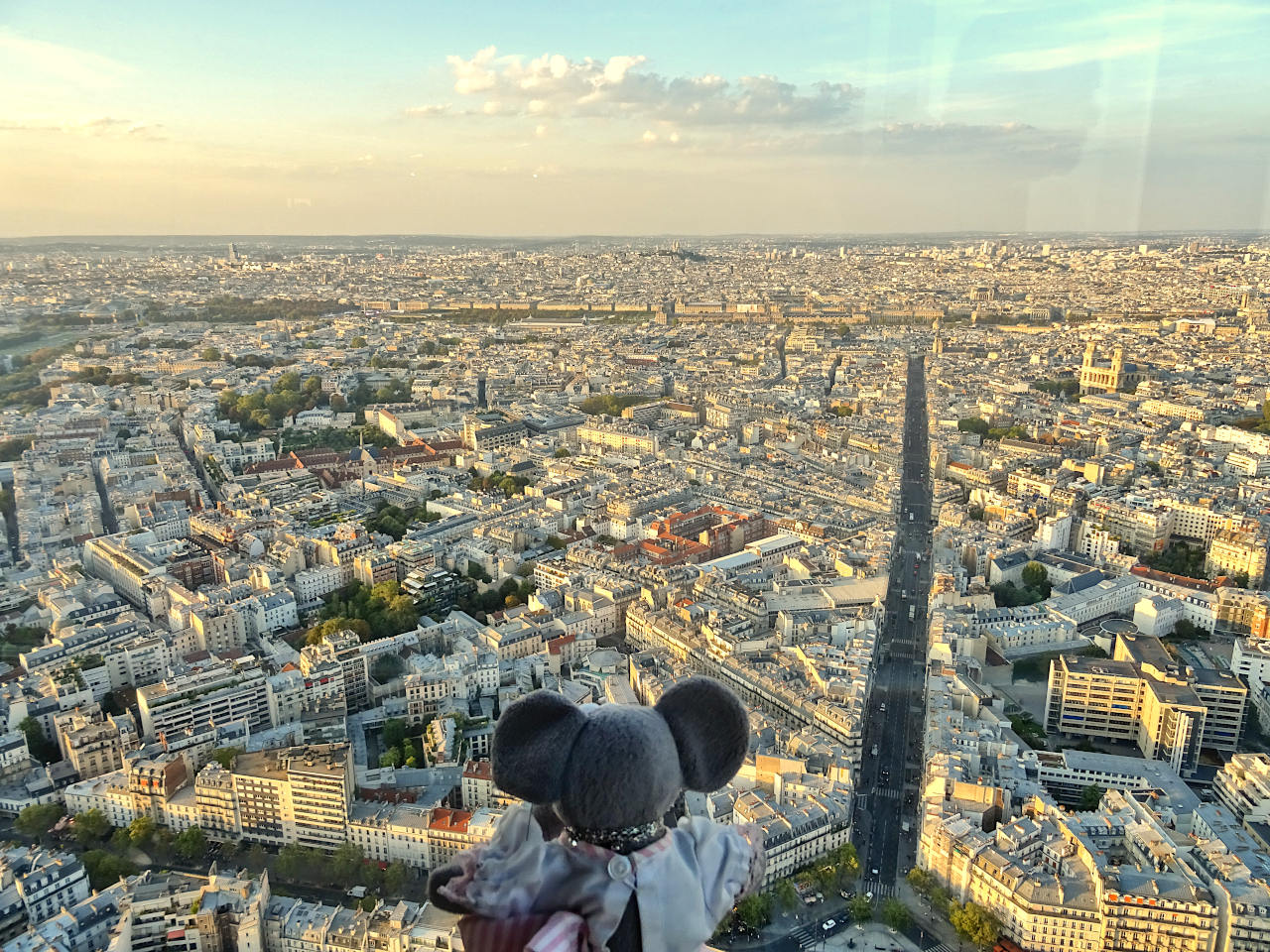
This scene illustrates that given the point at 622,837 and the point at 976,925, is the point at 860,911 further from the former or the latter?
the point at 622,837

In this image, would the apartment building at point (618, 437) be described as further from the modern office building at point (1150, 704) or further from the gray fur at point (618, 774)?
the gray fur at point (618, 774)

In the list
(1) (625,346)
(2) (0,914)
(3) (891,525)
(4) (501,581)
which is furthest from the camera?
(1) (625,346)

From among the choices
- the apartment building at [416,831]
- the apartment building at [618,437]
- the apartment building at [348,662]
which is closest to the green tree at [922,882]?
the apartment building at [416,831]

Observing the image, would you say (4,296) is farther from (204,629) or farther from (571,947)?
(571,947)

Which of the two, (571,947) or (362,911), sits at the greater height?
(571,947)

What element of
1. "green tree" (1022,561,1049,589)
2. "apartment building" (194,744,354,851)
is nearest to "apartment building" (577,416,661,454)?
"green tree" (1022,561,1049,589)

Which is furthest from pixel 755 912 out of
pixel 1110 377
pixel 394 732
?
pixel 1110 377

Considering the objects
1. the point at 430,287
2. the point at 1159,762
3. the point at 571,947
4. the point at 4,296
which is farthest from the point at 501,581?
the point at 430,287

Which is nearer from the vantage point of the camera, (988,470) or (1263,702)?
(1263,702)
